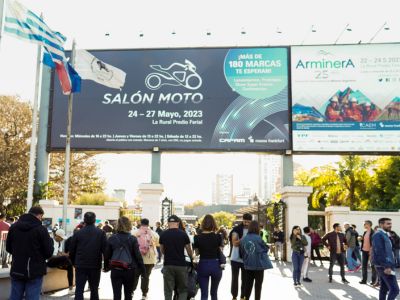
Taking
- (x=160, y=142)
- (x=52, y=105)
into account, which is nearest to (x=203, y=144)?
(x=160, y=142)

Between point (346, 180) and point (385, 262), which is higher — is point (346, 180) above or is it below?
above

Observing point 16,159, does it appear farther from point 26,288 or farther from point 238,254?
point 26,288

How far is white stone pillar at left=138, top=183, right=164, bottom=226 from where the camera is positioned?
801 inches

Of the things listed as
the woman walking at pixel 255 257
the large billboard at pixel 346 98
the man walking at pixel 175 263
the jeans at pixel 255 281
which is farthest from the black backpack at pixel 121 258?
the large billboard at pixel 346 98

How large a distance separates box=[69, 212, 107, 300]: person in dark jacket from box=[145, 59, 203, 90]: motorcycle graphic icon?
14810 millimetres

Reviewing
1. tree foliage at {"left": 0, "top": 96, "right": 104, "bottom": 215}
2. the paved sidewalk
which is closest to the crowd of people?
the paved sidewalk

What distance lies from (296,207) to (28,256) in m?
15.3

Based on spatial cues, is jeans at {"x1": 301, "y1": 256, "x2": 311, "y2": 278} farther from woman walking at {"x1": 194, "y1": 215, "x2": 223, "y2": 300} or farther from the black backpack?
the black backpack

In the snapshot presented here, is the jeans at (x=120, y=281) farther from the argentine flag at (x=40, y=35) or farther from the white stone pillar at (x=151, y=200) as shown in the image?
the white stone pillar at (x=151, y=200)

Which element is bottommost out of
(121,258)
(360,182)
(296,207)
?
(121,258)

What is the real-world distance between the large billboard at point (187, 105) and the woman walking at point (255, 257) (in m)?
12.5

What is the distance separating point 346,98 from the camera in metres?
20.8

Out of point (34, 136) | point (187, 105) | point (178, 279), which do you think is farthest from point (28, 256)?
point (187, 105)

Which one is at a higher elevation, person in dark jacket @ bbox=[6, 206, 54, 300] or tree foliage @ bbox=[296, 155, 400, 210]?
tree foliage @ bbox=[296, 155, 400, 210]
